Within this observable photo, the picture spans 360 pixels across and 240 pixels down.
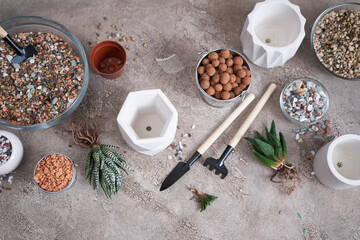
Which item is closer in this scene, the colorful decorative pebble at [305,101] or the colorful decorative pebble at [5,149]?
the colorful decorative pebble at [5,149]

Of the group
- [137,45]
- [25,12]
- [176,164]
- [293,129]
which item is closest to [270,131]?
[293,129]

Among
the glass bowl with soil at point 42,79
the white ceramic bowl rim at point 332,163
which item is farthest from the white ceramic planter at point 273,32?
the glass bowl with soil at point 42,79

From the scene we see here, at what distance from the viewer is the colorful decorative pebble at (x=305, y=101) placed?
1.35 meters

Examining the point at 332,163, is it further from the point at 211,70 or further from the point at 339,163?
the point at 211,70

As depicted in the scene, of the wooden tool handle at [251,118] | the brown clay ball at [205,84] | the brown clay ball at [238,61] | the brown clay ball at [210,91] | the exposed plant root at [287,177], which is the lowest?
the exposed plant root at [287,177]

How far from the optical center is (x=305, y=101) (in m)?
1.35

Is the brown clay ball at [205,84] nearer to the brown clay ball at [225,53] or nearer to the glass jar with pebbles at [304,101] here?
the brown clay ball at [225,53]

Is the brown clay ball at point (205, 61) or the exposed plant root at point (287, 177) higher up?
the brown clay ball at point (205, 61)

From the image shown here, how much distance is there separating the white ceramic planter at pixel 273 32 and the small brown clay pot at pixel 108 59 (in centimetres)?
50

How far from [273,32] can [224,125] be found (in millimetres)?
459

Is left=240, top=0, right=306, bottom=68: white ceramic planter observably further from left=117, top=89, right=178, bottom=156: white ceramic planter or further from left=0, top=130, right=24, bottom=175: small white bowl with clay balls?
left=0, top=130, right=24, bottom=175: small white bowl with clay balls

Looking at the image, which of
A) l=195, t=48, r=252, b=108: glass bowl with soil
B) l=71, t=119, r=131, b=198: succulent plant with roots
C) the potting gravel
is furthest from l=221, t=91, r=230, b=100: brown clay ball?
the potting gravel

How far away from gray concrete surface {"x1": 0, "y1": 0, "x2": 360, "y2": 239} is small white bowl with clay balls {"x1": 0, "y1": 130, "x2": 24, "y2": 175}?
0.28 ft

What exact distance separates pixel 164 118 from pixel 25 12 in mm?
740
